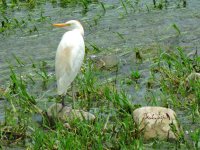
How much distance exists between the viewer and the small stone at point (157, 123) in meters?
6.50

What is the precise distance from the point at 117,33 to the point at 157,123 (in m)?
3.92

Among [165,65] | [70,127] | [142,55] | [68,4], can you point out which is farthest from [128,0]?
[70,127]

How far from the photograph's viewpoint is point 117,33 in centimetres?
1033

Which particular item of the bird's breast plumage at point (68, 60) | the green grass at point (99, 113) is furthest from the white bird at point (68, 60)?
the green grass at point (99, 113)

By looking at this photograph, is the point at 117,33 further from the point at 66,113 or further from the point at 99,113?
the point at 66,113

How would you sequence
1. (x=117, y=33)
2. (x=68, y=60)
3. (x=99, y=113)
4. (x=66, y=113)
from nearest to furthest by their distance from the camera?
(x=66, y=113) → (x=99, y=113) → (x=68, y=60) → (x=117, y=33)

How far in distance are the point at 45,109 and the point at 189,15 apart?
4591mm

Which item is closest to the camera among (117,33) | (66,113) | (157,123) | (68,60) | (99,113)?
(157,123)

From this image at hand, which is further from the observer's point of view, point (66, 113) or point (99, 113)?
point (99, 113)

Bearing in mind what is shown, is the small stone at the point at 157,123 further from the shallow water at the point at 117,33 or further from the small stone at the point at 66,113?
the shallow water at the point at 117,33

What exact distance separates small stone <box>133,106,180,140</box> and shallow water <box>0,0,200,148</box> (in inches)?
80.7

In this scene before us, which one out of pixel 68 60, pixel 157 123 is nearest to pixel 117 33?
pixel 68 60

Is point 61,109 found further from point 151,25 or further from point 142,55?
point 151,25

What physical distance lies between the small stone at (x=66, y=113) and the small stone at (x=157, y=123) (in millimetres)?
574
